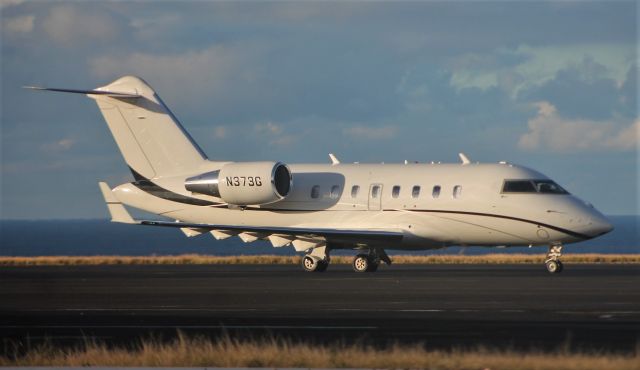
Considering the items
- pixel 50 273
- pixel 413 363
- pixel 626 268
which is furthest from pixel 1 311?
pixel 626 268

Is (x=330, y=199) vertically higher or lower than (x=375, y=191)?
lower

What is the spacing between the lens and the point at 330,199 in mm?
38812

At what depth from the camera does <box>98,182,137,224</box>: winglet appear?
38.1 m

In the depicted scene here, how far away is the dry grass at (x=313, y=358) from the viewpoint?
45.5 ft

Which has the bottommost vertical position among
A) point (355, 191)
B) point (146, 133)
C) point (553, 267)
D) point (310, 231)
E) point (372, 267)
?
point (372, 267)

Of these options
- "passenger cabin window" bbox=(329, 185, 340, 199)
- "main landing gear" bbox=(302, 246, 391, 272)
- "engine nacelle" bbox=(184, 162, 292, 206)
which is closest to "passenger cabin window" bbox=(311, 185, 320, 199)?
"passenger cabin window" bbox=(329, 185, 340, 199)

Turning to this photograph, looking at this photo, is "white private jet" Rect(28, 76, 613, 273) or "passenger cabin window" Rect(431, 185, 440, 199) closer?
"white private jet" Rect(28, 76, 613, 273)

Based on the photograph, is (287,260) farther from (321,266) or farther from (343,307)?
(343,307)

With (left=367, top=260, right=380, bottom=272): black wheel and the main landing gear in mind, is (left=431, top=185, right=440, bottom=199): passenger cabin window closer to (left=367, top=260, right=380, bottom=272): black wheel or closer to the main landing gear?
the main landing gear

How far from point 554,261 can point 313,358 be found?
2154cm

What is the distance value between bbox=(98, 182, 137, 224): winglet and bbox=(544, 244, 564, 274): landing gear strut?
12.9 meters

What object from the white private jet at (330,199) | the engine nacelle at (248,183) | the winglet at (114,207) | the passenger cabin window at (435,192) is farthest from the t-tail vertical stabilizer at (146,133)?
the passenger cabin window at (435,192)

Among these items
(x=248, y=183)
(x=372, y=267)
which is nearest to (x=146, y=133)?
(x=248, y=183)

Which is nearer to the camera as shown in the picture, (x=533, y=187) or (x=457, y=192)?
(x=533, y=187)
